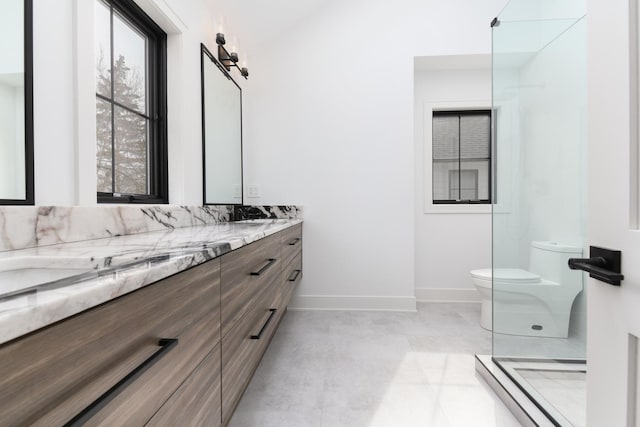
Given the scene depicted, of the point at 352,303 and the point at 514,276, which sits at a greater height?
the point at 514,276

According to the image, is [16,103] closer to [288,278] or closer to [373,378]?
[288,278]

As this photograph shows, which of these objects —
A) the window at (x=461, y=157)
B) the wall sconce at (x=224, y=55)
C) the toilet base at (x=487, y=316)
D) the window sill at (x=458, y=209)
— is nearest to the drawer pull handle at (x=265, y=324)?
the toilet base at (x=487, y=316)

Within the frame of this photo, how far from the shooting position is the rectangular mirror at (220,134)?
1955 millimetres

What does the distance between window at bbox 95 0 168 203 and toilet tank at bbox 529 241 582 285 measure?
6.54 feet

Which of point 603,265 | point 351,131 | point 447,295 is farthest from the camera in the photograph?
point 447,295

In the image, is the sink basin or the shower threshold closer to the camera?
the sink basin

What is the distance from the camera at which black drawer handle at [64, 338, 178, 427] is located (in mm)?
387

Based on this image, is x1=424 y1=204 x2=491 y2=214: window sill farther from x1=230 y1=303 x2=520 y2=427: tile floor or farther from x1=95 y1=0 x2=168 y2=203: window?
x1=95 y1=0 x2=168 y2=203: window

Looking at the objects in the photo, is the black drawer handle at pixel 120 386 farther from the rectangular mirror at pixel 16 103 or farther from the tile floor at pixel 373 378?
the tile floor at pixel 373 378

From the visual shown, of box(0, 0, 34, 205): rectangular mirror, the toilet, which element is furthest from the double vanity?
the toilet

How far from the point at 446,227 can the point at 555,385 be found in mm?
1744

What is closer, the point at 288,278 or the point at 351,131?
the point at 288,278

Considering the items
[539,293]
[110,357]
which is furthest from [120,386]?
[539,293]

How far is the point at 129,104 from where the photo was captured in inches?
57.8
